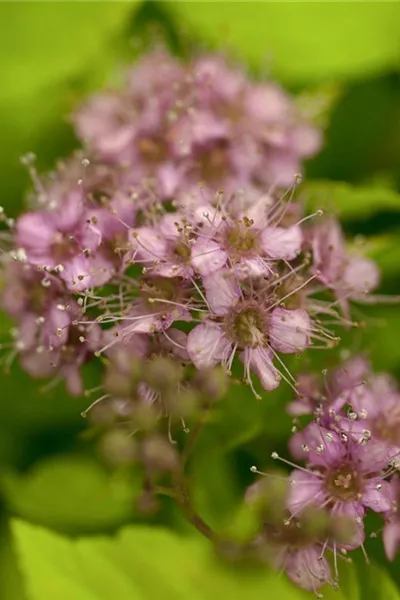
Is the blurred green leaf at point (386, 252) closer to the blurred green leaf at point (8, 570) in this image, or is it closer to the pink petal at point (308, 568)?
the pink petal at point (308, 568)

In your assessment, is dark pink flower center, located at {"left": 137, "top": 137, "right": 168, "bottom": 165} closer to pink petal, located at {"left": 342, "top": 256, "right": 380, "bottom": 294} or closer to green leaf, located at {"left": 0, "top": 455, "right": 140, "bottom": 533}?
pink petal, located at {"left": 342, "top": 256, "right": 380, "bottom": 294}

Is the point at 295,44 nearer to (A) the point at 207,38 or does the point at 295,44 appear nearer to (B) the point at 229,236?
(A) the point at 207,38

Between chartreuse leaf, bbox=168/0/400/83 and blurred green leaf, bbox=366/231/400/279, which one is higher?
chartreuse leaf, bbox=168/0/400/83

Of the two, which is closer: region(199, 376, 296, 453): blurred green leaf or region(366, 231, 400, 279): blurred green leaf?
region(199, 376, 296, 453): blurred green leaf

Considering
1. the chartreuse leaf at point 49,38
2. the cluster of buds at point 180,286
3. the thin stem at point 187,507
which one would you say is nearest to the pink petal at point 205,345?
the cluster of buds at point 180,286

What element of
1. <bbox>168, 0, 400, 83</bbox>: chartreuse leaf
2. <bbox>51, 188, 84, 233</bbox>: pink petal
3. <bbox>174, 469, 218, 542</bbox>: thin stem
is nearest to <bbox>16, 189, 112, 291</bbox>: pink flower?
<bbox>51, 188, 84, 233</bbox>: pink petal

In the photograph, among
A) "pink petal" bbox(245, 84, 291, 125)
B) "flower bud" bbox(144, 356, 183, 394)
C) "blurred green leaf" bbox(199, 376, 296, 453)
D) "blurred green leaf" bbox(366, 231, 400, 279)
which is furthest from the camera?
"pink petal" bbox(245, 84, 291, 125)

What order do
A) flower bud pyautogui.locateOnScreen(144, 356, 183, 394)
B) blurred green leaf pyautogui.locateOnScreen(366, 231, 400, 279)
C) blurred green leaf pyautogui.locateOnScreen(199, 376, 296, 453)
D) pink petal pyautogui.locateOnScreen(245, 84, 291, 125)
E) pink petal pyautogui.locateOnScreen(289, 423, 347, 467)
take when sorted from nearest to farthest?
1. flower bud pyautogui.locateOnScreen(144, 356, 183, 394)
2. pink petal pyautogui.locateOnScreen(289, 423, 347, 467)
3. blurred green leaf pyautogui.locateOnScreen(199, 376, 296, 453)
4. blurred green leaf pyautogui.locateOnScreen(366, 231, 400, 279)
5. pink petal pyautogui.locateOnScreen(245, 84, 291, 125)
